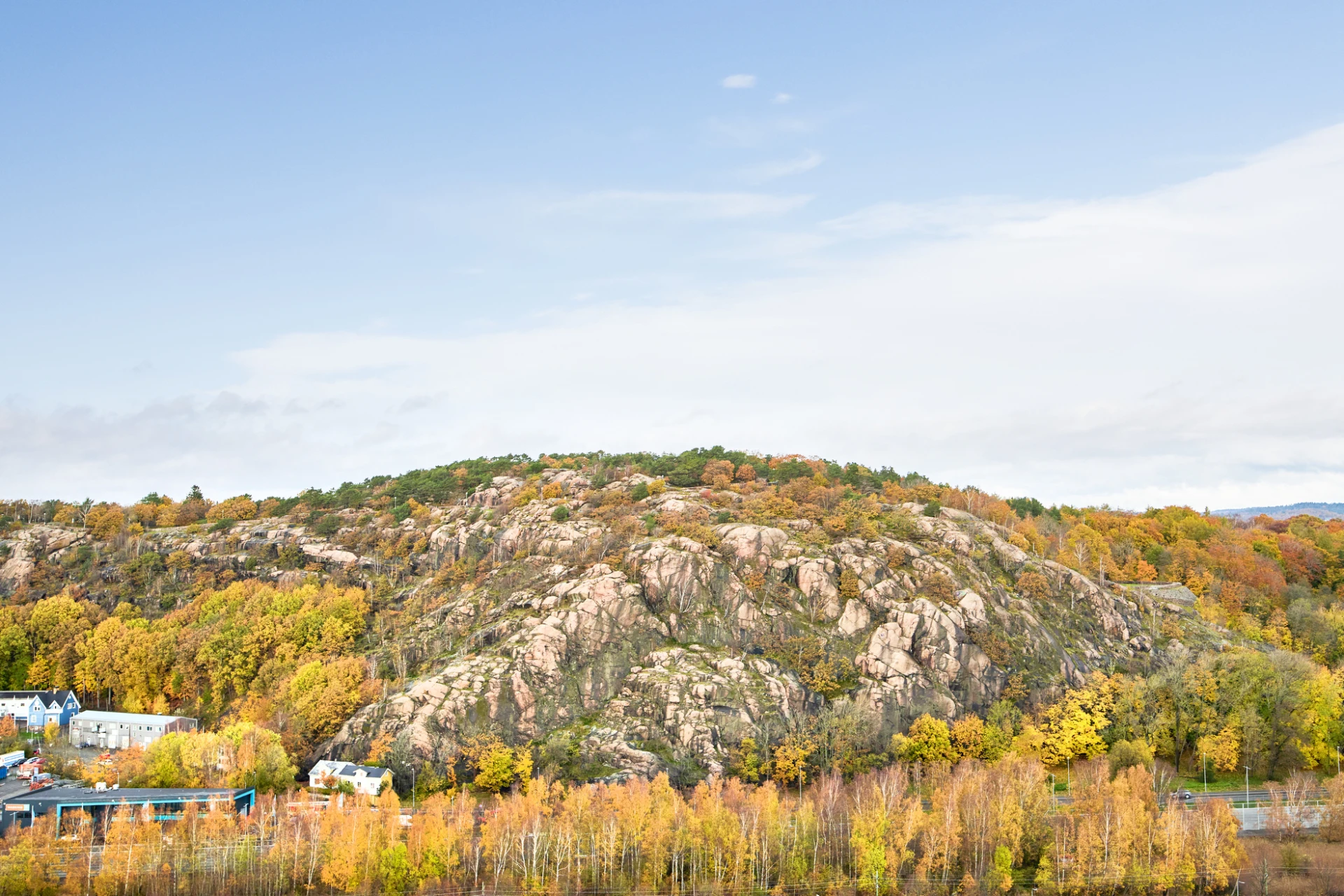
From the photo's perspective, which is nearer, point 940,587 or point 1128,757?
point 1128,757

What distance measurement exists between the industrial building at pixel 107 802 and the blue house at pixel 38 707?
125 feet

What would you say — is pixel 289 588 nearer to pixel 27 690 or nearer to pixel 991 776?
pixel 27 690

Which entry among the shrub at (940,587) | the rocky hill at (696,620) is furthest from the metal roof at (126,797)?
the shrub at (940,587)

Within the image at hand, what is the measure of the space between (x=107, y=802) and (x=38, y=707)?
4705cm

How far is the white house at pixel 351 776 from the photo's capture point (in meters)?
87.8

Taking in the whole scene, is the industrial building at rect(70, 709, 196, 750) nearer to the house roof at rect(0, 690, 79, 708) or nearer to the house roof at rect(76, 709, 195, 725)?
the house roof at rect(76, 709, 195, 725)

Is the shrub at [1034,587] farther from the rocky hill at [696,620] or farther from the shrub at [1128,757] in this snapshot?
the shrub at [1128,757]

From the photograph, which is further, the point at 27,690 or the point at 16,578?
the point at 16,578

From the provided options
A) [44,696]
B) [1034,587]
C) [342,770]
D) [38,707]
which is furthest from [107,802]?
[1034,587]

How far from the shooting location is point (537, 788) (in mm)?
79688

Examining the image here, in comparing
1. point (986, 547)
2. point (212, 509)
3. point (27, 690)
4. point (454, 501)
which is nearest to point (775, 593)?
point (986, 547)

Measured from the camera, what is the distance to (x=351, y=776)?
89312mm

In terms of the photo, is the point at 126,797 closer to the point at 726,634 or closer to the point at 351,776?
the point at 351,776

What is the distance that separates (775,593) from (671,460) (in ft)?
167
